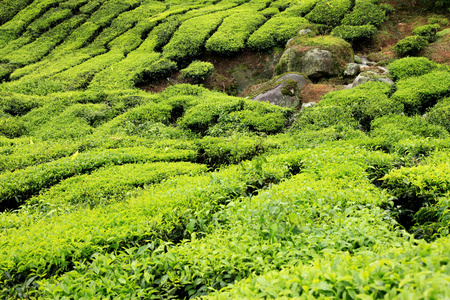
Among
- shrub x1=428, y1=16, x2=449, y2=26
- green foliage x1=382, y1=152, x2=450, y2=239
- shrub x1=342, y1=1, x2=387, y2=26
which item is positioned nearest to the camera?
green foliage x1=382, y1=152, x2=450, y2=239

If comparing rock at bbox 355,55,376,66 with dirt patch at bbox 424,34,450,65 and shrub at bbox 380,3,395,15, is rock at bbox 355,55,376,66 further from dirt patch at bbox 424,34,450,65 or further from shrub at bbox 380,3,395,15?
shrub at bbox 380,3,395,15

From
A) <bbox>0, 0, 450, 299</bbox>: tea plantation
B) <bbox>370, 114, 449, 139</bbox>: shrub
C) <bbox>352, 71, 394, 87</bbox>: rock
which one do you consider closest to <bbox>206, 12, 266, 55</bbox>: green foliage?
<bbox>0, 0, 450, 299</bbox>: tea plantation

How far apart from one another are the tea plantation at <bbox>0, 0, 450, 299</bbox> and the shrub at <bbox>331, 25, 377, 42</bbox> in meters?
0.10

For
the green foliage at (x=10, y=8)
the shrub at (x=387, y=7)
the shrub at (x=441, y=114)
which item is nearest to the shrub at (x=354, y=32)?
the shrub at (x=387, y=7)

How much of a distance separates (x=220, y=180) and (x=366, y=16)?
18490mm

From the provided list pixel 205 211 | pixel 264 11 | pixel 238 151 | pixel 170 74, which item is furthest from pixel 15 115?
pixel 264 11

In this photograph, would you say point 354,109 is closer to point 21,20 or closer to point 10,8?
point 21,20

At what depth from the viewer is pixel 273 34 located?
720 inches

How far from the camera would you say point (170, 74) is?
1797 cm

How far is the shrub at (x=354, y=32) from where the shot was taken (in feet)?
55.5

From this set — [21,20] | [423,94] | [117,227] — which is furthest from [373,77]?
[21,20]

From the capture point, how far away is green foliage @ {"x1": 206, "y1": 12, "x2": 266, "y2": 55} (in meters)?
18.3

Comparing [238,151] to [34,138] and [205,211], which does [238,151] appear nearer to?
[205,211]

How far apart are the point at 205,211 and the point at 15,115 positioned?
560 inches
